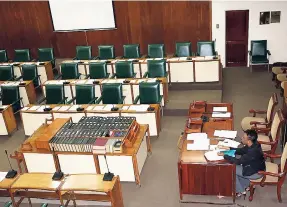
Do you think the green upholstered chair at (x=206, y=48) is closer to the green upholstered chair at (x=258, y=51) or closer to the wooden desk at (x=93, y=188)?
the green upholstered chair at (x=258, y=51)

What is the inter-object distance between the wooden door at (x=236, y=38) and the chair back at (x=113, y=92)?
4.39 meters

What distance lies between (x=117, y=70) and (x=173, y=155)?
3.07 metres

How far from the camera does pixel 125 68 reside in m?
8.81

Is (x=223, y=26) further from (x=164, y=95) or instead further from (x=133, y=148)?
(x=133, y=148)

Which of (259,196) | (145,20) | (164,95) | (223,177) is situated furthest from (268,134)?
(145,20)

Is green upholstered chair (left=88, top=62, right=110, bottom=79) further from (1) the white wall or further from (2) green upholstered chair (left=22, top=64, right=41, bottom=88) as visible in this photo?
(1) the white wall

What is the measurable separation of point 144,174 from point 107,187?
1.44 metres

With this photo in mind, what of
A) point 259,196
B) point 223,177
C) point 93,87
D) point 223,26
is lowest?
point 259,196

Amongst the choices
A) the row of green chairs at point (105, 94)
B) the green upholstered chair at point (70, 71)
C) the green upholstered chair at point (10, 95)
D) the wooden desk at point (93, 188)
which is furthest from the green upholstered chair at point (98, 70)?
the wooden desk at point (93, 188)

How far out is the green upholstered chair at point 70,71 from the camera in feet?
30.7

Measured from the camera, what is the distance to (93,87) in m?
7.99

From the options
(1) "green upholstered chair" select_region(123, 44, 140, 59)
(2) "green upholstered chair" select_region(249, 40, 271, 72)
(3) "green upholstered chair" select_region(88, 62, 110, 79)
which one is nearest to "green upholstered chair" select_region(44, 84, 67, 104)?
(3) "green upholstered chair" select_region(88, 62, 110, 79)

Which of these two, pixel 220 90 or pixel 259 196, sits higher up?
pixel 220 90

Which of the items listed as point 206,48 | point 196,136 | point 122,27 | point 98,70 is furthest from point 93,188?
point 122,27
